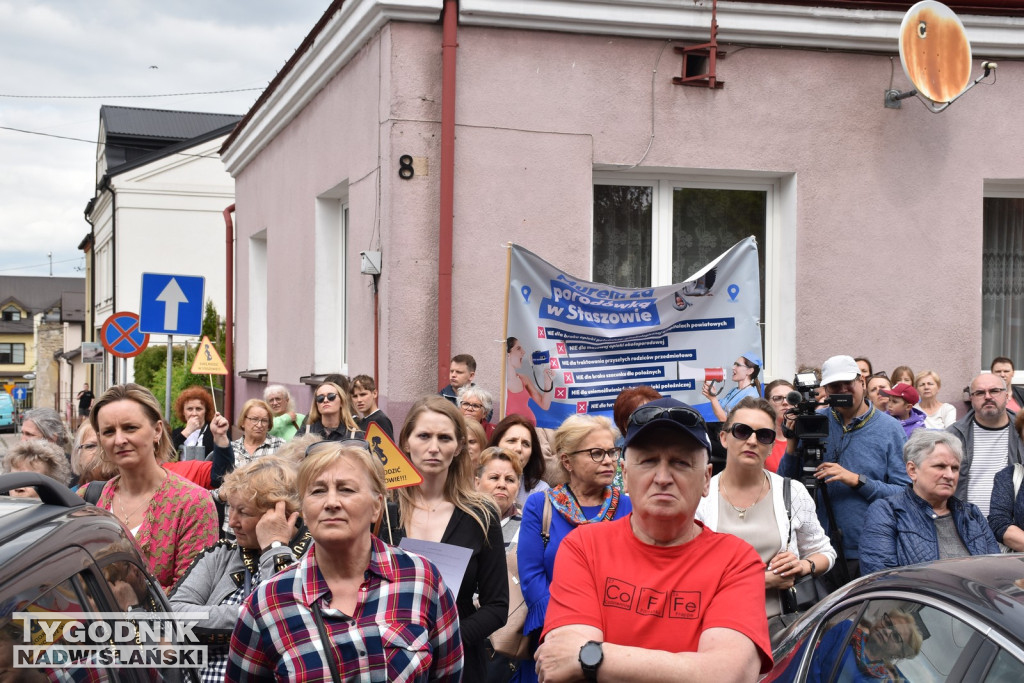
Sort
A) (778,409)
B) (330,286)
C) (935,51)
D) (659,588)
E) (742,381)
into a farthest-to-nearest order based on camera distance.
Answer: (330,286) < (935,51) < (742,381) < (778,409) < (659,588)

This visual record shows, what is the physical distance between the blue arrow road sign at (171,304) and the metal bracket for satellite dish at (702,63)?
5.31 m

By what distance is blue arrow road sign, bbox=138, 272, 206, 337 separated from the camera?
35.2 ft

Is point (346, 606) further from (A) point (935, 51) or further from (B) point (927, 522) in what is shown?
(A) point (935, 51)

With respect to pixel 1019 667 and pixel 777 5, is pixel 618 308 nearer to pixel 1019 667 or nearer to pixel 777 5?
pixel 777 5

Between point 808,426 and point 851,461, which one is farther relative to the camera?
point 851,461

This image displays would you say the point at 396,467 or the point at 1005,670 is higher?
the point at 396,467

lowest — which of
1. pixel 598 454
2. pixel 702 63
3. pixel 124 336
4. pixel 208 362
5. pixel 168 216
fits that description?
pixel 598 454

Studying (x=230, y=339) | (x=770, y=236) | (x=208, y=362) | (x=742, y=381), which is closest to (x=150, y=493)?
(x=742, y=381)

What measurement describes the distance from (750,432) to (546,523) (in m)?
0.99

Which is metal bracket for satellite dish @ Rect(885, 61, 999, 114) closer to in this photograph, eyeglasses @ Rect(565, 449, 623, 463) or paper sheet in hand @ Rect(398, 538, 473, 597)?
eyeglasses @ Rect(565, 449, 623, 463)

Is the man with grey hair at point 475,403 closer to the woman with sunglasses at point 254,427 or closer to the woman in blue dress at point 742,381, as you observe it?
Result: the woman with sunglasses at point 254,427

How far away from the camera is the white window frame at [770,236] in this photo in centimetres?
979

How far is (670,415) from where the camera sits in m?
2.79

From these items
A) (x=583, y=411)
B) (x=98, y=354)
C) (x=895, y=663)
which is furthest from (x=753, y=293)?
(x=98, y=354)
